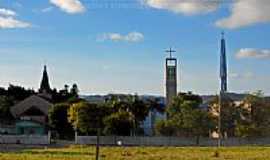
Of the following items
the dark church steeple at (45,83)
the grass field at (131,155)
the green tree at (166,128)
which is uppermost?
the dark church steeple at (45,83)

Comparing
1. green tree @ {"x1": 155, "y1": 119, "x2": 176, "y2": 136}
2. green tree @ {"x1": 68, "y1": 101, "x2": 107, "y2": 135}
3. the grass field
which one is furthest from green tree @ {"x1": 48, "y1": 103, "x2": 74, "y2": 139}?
the grass field

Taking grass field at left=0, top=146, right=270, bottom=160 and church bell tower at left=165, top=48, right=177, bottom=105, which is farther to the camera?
church bell tower at left=165, top=48, right=177, bottom=105

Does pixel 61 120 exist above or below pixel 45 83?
below

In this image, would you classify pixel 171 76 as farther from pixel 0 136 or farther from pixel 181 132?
pixel 0 136

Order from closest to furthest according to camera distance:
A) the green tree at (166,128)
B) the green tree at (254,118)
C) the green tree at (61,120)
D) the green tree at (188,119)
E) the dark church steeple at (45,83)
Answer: the green tree at (254,118)
the green tree at (188,119)
the green tree at (166,128)
the green tree at (61,120)
the dark church steeple at (45,83)

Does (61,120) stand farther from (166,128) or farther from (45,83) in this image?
(45,83)

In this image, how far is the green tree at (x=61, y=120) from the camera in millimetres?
70500

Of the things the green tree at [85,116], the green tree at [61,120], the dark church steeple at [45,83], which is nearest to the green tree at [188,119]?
the green tree at [85,116]

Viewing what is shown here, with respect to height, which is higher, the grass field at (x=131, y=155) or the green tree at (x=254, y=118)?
the green tree at (x=254, y=118)

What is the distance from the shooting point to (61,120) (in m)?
71.0

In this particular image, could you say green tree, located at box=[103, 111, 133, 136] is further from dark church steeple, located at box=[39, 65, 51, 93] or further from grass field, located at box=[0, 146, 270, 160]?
dark church steeple, located at box=[39, 65, 51, 93]

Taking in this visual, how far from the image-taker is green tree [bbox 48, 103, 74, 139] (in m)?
70.5

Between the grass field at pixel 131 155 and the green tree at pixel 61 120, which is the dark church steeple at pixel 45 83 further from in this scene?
the grass field at pixel 131 155

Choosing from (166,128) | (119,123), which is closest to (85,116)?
(119,123)
